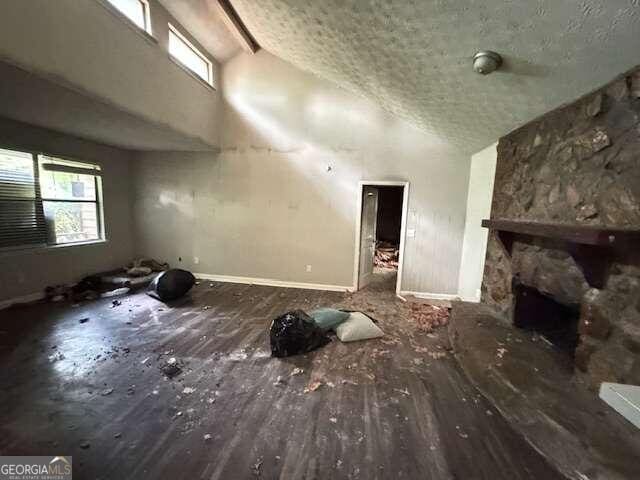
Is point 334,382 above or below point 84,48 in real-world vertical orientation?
below

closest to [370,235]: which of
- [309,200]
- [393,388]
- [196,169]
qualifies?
[309,200]

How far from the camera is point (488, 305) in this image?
3.21 metres

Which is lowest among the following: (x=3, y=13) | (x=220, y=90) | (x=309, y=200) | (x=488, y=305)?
(x=488, y=305)

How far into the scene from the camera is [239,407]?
1.86 metres

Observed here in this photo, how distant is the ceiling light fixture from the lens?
1.82 meters

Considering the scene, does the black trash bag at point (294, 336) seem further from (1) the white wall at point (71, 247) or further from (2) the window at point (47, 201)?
(2) the window at point (47, 201)

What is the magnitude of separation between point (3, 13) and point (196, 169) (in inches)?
118

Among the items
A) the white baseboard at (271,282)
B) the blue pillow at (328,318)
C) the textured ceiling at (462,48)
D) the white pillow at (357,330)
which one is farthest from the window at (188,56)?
the white pillow at (357,330)

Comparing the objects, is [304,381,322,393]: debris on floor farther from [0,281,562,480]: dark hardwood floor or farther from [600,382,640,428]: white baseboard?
[600,382,640,428]: white baseboard

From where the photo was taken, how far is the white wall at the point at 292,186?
415 cm

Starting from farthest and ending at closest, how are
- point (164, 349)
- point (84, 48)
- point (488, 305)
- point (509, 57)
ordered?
point (488, 305)
point (164, 349)
point (84, 48)
point (509, 57)

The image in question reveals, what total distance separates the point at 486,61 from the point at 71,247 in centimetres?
586

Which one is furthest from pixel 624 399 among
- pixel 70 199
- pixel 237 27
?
pixel 70 199

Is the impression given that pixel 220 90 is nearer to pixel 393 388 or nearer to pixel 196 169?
pixel 196 169
